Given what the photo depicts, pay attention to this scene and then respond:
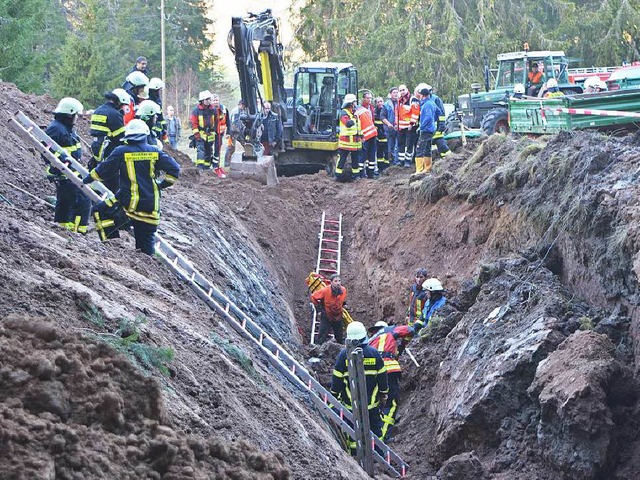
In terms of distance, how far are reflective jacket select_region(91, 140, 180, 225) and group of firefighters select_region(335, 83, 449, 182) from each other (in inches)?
399

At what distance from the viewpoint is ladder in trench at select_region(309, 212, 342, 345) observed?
19.6 metres

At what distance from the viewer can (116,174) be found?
10758 mm

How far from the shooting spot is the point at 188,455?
5.43 meters

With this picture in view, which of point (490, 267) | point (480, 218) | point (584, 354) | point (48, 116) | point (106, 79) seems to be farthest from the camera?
point (106, 79)

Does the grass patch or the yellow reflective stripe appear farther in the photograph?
the yellow reflective stripe

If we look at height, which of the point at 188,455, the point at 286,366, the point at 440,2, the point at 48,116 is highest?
the point at 440,2

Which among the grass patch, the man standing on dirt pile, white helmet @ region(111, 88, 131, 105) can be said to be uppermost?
white helmet @ region(111, 88, 131, 105)

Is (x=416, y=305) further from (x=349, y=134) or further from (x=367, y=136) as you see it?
(x=367, y=136)

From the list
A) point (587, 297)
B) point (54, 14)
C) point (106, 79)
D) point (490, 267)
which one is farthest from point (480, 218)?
point (54, 14)

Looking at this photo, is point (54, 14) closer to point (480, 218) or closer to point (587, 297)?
point (480, 218)

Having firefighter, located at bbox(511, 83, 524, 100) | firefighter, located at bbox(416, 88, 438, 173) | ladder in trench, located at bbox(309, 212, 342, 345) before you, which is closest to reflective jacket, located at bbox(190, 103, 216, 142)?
ladder in trench, located at bbox(309, 212, 342, 345)

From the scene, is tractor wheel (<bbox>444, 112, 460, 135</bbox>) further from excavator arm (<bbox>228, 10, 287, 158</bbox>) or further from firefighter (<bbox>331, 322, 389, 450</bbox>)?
firefighter (<bbox>331, 322, 389, 450</bbox>)

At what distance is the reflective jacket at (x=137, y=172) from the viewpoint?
10.5 meters

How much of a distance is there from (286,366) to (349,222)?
1061 centimetres
